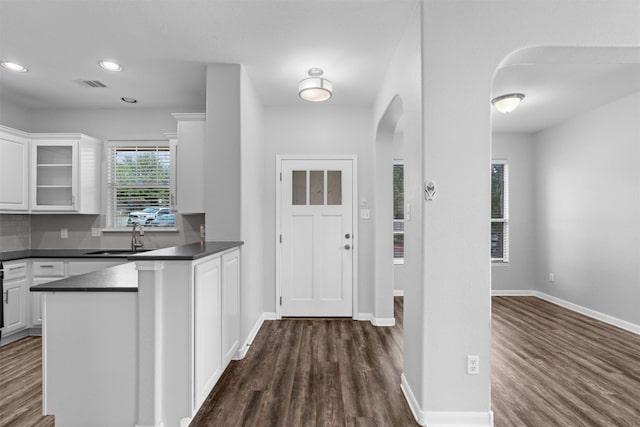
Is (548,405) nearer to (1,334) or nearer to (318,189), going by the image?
(318,189)

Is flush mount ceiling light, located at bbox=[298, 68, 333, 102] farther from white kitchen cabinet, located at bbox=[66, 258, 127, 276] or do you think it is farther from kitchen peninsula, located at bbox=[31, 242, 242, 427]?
white kitchen cabinet, located at bbox=[66, 258, 127, 276]

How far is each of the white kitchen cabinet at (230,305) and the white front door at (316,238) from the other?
48.5 inches

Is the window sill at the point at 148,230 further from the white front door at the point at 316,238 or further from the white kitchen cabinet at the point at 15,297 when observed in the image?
the white front door at the point at 316,238

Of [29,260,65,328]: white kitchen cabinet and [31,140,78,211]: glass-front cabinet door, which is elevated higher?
[31,140,78,211]: glass-front cabinet door

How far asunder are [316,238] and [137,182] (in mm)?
2450

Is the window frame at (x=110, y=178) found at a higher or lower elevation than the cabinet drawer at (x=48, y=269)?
higher

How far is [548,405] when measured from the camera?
2232mm

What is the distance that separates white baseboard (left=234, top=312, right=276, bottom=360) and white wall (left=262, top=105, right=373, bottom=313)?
2.00 ft

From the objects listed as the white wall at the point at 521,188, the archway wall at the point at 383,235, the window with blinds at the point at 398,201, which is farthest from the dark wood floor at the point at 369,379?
the window with blinds at the point at 398,201

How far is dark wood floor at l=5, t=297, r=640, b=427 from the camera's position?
210 cm

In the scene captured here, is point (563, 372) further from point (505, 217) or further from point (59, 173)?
point (59, 173)

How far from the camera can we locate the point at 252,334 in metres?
3.44

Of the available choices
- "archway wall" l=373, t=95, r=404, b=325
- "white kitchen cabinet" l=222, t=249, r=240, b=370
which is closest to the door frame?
"archway wall" l=373, t=95, r=404, b=325

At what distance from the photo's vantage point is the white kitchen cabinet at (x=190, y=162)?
3467 mm
